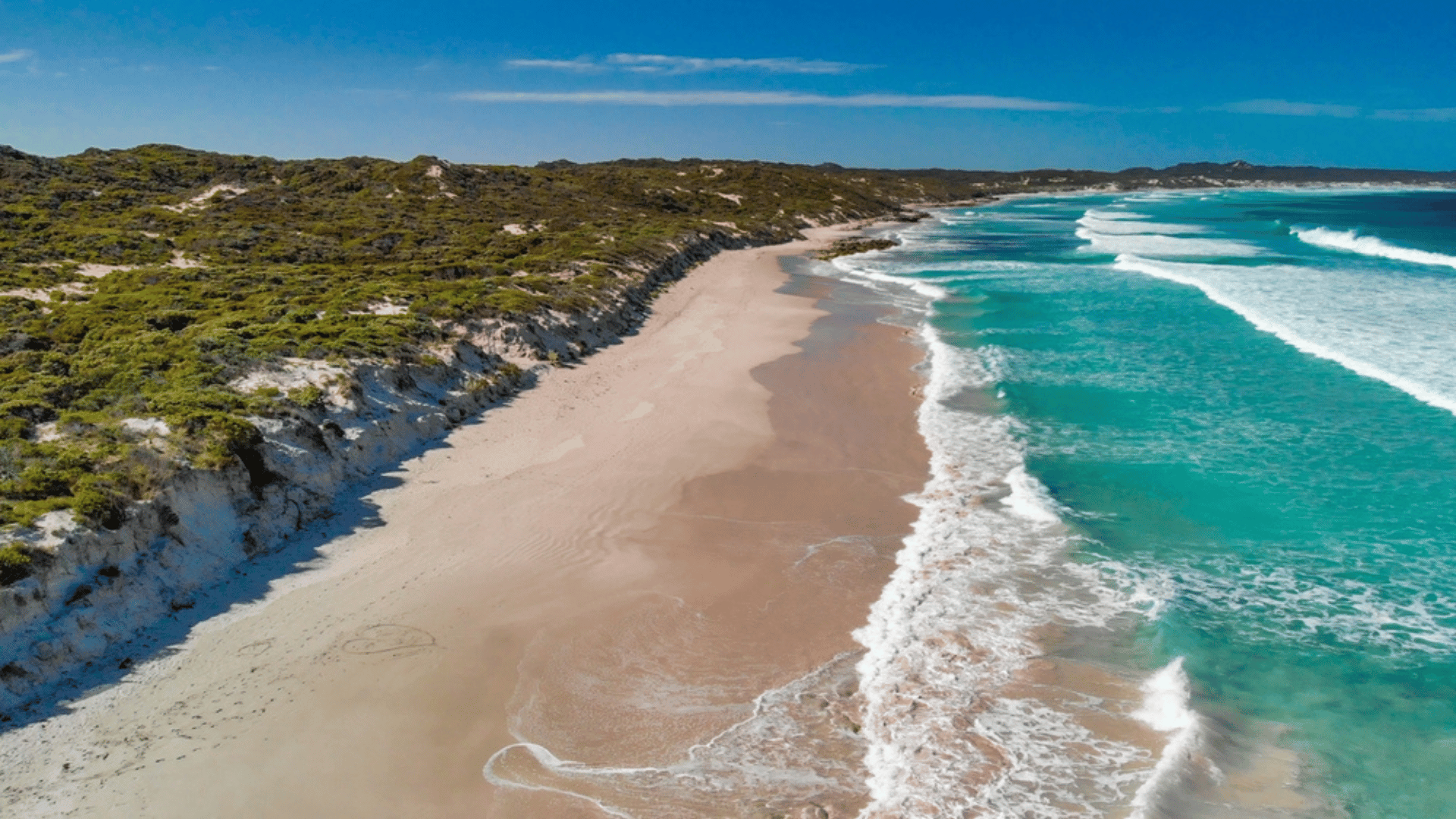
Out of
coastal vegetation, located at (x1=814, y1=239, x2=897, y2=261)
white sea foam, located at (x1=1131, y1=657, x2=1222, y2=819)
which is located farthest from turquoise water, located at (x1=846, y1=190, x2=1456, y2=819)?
coastal vegetation, located at (x1=814, y1=239, x2=897, y2=261)

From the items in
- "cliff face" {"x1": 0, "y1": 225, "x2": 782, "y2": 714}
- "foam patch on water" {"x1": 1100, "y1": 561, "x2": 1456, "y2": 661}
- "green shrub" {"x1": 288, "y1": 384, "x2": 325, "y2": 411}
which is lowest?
"foam patch on water" {"x1": 1100, "y1": 561, "x2": 1456, "y2": 661}

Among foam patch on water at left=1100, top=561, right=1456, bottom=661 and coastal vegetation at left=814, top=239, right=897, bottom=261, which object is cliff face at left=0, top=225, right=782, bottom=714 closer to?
foam patch on water at left=1100, top=561, right=1456, bottom=661

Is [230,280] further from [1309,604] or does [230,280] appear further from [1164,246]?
[1164,246]

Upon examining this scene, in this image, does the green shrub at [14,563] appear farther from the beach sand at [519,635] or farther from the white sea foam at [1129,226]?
the white sea foam at [1129,226]

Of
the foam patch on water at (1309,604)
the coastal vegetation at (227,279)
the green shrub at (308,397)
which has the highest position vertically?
the coastal vegetation at (227,279)

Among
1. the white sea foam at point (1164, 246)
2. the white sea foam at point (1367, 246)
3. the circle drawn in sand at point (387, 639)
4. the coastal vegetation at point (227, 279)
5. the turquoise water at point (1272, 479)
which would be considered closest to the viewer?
the turquoise water at point (1272, 479)

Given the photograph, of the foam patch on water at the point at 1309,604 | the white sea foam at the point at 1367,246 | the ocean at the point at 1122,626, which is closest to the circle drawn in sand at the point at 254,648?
the ocean at the point at 1122,626
